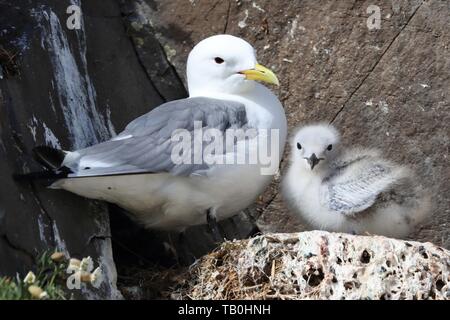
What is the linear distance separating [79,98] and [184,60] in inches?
35.7

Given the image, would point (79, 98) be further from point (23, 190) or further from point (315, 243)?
point (315, 243)

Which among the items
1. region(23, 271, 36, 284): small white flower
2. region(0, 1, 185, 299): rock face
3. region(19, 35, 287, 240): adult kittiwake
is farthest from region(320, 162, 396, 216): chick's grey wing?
region(23, 271, 36, 284): small white flower

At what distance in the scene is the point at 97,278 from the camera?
5.25 metres

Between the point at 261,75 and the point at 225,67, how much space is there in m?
0.25

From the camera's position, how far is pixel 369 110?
22.4 feet

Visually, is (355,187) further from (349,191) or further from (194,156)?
(194,156)

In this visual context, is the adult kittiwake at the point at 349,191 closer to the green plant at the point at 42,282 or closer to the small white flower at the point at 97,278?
the small white flower at the point at 97,278

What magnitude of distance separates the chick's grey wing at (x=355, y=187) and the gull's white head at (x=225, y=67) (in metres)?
0.68

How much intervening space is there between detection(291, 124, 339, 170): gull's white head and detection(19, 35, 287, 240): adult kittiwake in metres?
0.17

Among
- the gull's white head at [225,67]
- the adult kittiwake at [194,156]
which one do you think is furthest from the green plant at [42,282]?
the gull's white head at [225,67]

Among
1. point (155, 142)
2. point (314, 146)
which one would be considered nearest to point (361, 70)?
point (314, 146)

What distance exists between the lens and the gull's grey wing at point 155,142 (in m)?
5.73
